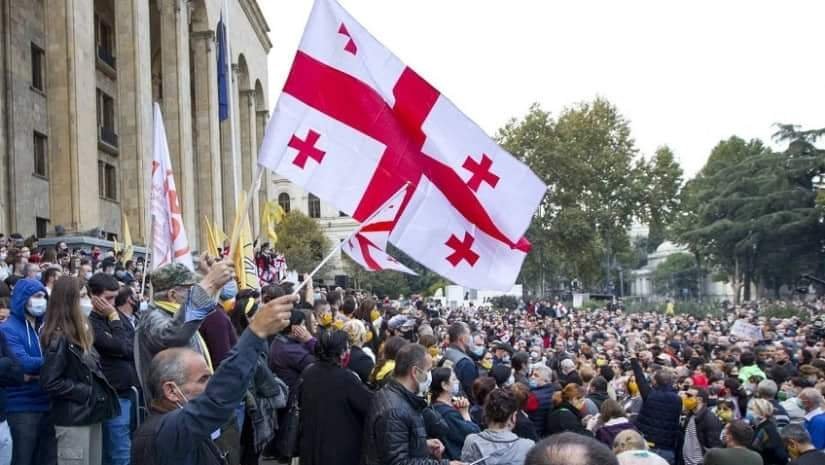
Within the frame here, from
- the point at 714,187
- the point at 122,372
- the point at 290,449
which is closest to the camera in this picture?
the point at 122,372

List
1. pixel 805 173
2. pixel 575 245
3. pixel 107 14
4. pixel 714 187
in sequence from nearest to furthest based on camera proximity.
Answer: pixel 107 14 → pixel 805 173 → pixel 575 245 → pixel 714 187

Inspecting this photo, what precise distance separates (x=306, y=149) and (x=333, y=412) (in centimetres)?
181

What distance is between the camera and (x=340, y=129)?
636 cm

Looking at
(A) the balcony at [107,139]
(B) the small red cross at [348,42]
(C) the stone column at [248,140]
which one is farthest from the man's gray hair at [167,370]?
(C) the stone column at [248,140]

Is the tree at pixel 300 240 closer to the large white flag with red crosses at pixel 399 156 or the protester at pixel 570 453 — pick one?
the large white flag with red crosses at pixel 399 156

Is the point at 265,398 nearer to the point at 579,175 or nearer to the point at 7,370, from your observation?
the point at 7,370

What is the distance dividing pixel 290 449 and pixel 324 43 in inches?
120

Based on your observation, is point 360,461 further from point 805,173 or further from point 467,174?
point 805,173

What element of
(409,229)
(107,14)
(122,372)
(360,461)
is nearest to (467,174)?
(409,229)

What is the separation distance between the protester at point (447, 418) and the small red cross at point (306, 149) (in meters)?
1.73

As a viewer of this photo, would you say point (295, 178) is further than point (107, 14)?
No

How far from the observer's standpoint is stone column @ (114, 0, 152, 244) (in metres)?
26.9

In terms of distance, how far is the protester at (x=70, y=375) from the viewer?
568 cm

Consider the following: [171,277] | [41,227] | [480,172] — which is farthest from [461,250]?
[41,227]
